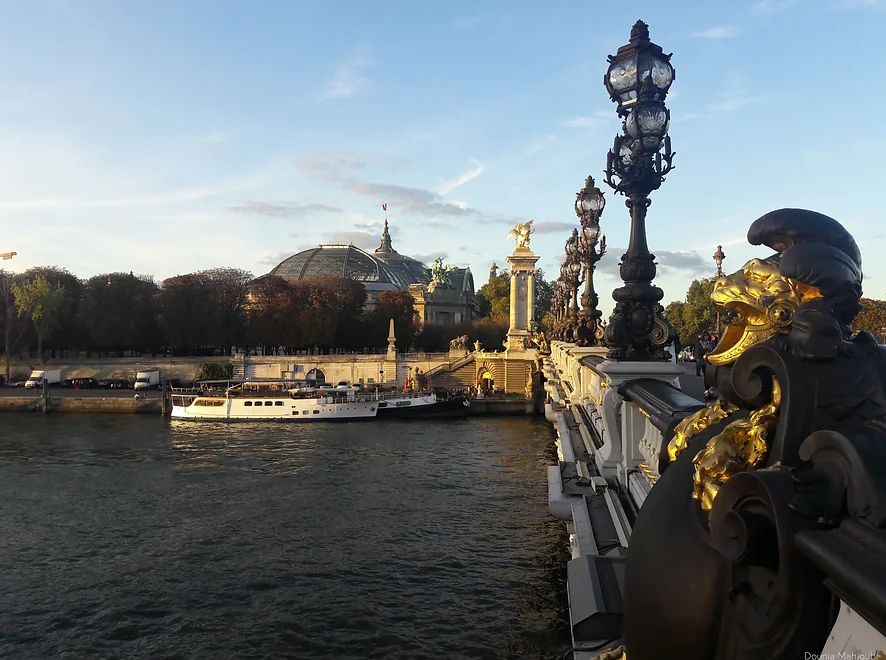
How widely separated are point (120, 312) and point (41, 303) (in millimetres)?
5641

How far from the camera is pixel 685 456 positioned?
1.96m

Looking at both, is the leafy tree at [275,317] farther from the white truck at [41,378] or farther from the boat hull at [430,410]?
the boat hull at [430,410]

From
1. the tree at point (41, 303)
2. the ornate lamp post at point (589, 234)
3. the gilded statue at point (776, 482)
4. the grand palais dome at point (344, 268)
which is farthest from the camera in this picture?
the grand palais dome at point (344, 268)

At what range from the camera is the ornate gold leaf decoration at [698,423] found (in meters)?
1.98

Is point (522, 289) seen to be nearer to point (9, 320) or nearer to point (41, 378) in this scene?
point (41, 378)

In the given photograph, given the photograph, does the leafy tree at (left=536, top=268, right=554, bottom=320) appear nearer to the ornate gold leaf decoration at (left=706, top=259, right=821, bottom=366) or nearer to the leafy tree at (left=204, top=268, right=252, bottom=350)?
the leafy tree at (left=204, top=268, right=252, bottom=350)

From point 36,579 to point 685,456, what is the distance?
14.8 meters

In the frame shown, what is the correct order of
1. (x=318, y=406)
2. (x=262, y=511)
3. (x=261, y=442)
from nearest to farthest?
(x=262, y=511), (x=261, y=442), (x=318, y=406)

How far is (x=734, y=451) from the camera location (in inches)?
67.7

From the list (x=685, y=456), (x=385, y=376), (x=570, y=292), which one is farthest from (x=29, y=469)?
(x=385, y=376)

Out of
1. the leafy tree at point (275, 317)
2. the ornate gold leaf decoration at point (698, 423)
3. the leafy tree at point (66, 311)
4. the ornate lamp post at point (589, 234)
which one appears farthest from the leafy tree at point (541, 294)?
the ornate gold leaf decoration at point (698, 423)

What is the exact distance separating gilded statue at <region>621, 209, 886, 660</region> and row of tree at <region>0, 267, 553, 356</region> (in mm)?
55803

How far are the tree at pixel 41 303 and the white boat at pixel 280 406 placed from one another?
1957 centimetres

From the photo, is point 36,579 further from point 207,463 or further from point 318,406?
point 318,406
